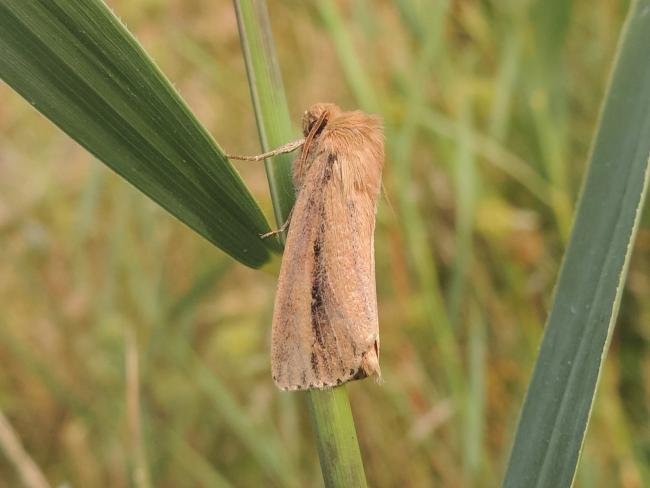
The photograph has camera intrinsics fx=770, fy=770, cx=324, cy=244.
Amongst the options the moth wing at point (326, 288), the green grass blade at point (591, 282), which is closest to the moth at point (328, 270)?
the moth wing at point (326, 288)

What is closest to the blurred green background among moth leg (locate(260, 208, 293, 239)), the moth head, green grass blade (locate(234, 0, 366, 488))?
the moth head

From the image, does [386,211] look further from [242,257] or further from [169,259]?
[242,257]

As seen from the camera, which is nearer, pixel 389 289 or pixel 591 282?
pixel 591 282

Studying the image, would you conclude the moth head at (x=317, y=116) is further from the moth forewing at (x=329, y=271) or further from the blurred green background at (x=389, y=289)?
the blurred green background at (x=389, y=289)

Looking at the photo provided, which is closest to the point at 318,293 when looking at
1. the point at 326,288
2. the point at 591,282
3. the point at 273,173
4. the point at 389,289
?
the point at 326,288

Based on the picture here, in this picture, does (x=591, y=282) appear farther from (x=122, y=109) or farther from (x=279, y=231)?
(x=122, y=109)

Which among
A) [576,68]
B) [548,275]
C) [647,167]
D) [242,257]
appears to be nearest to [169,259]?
[548,275]
